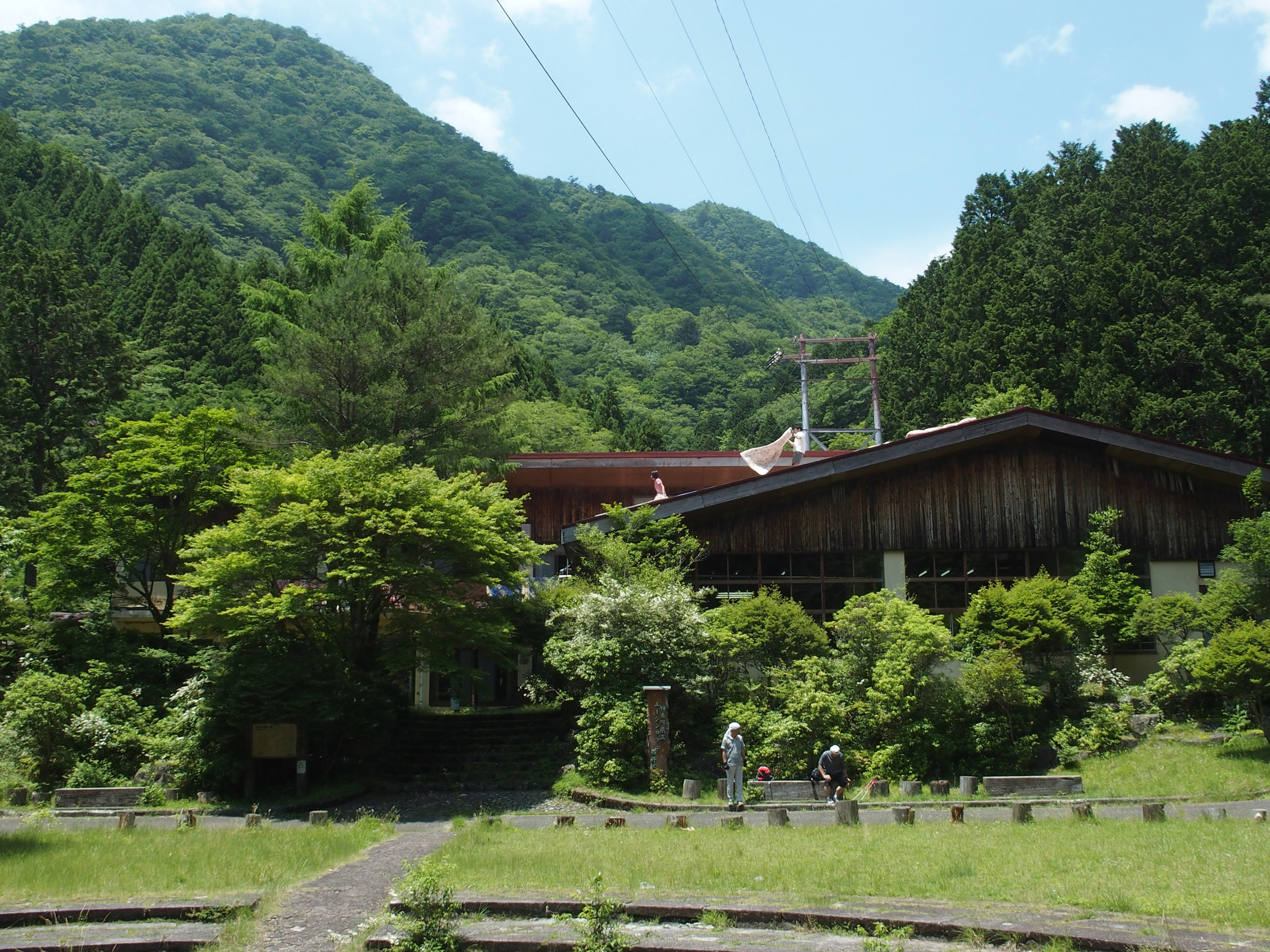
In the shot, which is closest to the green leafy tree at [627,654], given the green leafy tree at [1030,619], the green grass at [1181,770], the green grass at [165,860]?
the green grass at [165,860]

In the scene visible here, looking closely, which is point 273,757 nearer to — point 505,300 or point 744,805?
point 744,805

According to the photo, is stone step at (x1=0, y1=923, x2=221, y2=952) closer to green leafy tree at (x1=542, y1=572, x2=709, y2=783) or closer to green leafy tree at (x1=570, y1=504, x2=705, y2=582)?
green leafy tree at (x1=542, y1=572, x2=709, y2=783)

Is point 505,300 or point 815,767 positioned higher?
point 505,300

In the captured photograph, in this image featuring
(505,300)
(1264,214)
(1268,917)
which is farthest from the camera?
(505,300)

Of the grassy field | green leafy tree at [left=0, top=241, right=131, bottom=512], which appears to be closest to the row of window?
the grassy field

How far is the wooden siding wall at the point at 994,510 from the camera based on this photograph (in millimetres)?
24172

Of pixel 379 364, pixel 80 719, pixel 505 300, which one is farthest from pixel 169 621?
pixel 505 300

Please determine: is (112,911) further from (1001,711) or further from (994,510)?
(994,510)

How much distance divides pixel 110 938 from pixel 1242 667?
16.5 meters

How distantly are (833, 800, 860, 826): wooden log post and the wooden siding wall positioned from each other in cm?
987

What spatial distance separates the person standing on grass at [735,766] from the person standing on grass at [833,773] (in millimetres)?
1473

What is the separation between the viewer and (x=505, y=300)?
88.3 metres

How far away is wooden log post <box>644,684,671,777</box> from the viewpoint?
19.8m

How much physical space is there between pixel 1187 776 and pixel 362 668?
53.8ft
